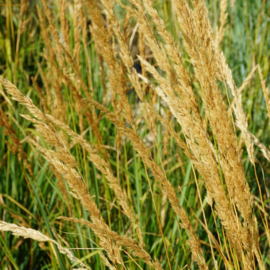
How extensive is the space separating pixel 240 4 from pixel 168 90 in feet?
9.50

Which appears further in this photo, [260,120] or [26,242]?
[260,120]

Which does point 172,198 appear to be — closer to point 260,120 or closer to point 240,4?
point 260,120

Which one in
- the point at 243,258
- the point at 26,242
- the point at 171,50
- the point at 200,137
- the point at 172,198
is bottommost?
the point at 26,242

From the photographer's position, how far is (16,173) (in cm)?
219

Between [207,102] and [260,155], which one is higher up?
[207,102]

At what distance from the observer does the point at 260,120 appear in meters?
2.63

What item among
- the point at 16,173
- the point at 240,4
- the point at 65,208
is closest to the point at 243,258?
the point at 65,208

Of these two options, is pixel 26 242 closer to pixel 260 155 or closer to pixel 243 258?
pixel 243 258

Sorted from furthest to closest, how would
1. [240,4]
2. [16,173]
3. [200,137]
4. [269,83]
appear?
[240,4], [269,83], [16,173], [200,137]

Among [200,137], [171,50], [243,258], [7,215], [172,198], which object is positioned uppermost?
[171,50]

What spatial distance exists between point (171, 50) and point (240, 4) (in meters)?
2.88

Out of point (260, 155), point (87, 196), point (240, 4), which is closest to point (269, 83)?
point (260, 155)

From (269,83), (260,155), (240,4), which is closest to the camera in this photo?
(260,155)

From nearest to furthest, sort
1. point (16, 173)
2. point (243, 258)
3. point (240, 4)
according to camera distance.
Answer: point (243, 258)
point (16, 173)
point (240, 4)
